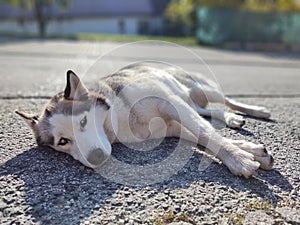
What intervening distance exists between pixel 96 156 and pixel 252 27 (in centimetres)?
1734

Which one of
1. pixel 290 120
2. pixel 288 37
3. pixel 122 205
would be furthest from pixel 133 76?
pixel 288 37

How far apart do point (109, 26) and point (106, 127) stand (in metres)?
38.3

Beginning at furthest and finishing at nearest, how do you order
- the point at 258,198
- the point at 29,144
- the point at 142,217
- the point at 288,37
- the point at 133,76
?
the point at 288,37 → the point at 133,76 → the point at 29,144 → the point at 258,198 → the point at 142,217

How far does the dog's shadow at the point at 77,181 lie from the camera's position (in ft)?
6.98

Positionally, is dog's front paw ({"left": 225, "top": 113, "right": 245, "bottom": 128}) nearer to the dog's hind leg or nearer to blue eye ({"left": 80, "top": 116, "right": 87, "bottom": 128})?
the dog's hind leg

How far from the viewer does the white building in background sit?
1496 inches

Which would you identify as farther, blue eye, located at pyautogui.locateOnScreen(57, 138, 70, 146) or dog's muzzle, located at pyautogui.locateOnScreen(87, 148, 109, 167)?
blue eye, located at pyautogui.locateOnScreen(57, 138, 70, 146)

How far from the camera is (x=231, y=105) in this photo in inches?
165

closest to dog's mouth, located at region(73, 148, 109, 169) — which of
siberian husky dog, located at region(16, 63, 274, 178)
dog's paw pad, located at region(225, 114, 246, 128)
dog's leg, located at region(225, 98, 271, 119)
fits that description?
siberian husky dog, located at region(16, 63, 274, 178)

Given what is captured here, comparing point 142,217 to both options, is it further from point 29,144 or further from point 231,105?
point 231,105

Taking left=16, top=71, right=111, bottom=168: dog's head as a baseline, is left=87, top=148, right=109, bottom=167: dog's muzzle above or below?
below

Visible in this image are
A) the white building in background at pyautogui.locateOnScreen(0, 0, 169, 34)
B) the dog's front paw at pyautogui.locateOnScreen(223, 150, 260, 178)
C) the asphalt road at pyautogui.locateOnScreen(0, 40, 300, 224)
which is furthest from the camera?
the white building in background at pyautogui.locateOnScreen(0, 0, 169, 34)

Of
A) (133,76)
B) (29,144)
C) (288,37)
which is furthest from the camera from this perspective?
(288,37)

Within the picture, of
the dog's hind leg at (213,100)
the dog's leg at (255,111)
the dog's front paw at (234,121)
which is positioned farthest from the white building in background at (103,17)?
the dog's front paw at (234,121)
